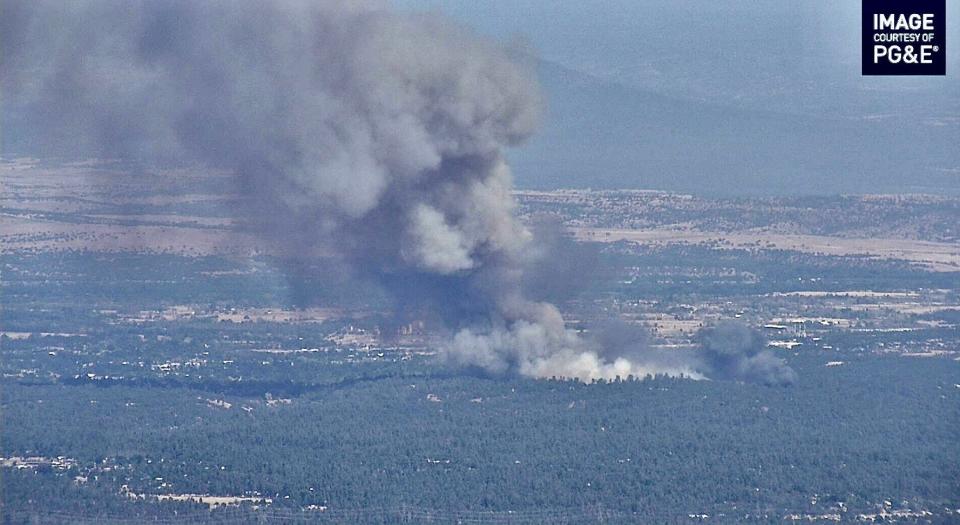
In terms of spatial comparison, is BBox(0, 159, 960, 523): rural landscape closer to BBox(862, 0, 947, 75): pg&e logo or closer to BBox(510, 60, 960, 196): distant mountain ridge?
BBox(862, 0, 947, 75): pg&e logo

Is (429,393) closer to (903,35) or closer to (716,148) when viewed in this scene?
(903,35)

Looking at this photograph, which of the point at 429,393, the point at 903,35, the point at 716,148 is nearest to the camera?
the point at 429,393

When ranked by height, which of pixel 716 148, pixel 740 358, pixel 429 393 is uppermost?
pixel 716 148

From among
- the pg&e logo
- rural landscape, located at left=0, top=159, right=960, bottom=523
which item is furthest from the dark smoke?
the pg&e logo

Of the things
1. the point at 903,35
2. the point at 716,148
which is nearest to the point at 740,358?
the point at 903,35

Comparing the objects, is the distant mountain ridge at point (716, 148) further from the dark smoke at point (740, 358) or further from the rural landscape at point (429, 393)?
the dark smoke at point (740, 358)
